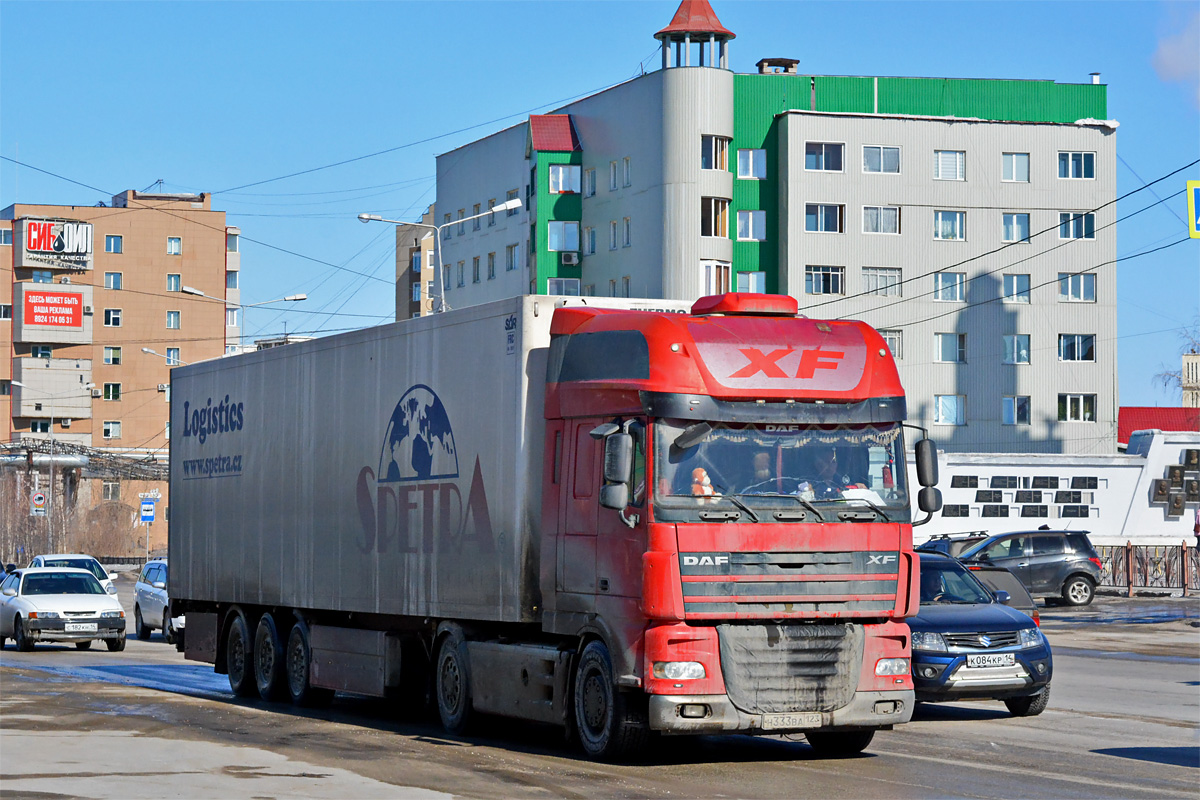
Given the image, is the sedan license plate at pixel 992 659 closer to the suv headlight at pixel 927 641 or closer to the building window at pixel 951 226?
the suv headlight at pixel 927 641

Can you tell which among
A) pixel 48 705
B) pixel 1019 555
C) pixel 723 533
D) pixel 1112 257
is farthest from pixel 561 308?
pixel 1112 257

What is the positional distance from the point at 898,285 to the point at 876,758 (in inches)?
2378

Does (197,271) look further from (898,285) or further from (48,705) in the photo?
(48,705)

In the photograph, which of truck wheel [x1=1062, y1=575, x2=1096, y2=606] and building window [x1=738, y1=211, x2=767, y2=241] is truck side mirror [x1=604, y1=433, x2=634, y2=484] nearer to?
truck wheel [x1=1062, y1=575, x2=1096, y2=606]

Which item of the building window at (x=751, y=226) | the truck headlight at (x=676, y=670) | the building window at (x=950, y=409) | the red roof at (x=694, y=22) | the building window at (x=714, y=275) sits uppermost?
the red roof at (x=694, y=22)

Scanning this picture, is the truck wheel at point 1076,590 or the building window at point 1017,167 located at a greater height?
the building window at point 1017,167

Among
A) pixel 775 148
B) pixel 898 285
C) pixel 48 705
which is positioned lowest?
pixel 48 705

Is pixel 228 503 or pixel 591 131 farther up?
pixel 591 131

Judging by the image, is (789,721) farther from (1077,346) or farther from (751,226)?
(1077,346)

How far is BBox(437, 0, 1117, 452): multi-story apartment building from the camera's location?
6981cm

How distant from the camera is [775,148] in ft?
233

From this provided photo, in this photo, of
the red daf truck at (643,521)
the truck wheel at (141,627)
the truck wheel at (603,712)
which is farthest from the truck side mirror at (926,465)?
the truck wheel at (141,627)

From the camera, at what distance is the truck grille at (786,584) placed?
12.0 metres

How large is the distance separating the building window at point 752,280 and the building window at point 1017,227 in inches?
448
